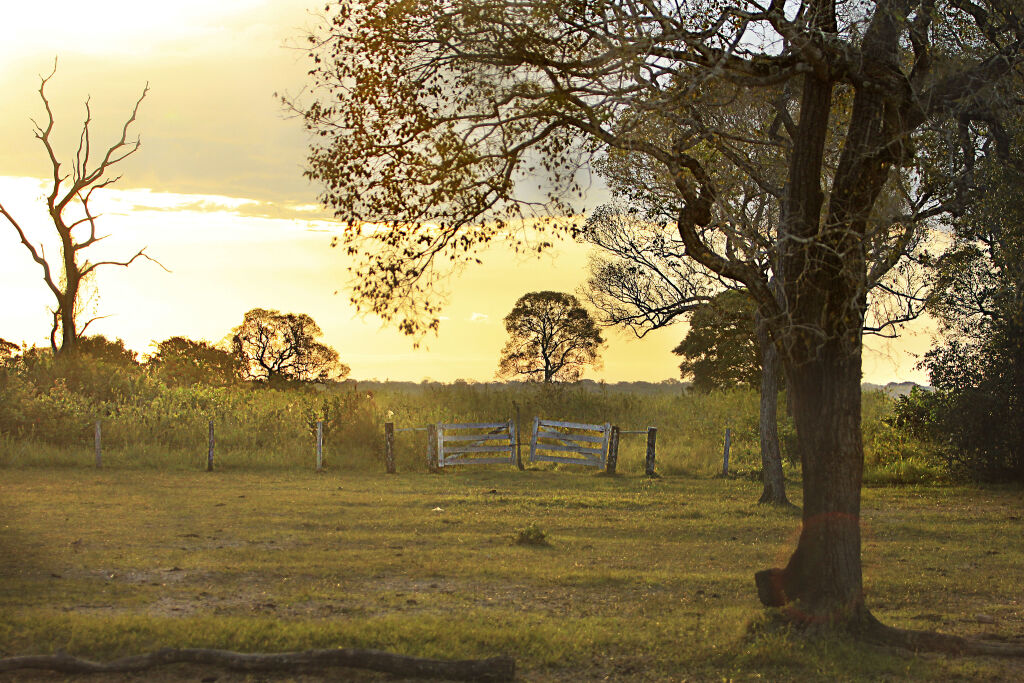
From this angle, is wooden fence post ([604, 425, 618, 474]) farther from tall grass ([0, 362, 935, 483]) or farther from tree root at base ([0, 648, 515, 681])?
tree root at base ([0, 648, 515, 681])

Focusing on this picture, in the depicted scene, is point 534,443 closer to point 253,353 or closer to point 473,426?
point 473,426

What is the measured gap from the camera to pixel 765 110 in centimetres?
1509

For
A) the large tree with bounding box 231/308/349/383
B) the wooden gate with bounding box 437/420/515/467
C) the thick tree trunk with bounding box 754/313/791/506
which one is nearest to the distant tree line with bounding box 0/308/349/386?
the large tree with bounding box 231/308/349/383

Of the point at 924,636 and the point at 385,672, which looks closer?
the point at 385,672

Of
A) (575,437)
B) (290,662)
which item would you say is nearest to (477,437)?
(575,437)

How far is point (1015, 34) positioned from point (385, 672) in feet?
33.7

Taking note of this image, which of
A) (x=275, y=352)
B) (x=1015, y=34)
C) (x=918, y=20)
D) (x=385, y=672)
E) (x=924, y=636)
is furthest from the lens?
(x=275, y=352)

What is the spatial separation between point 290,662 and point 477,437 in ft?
68.0

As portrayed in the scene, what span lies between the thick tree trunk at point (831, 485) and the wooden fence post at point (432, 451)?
1844cm

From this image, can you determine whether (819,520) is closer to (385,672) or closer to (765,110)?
(385,672)

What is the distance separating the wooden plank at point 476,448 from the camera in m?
28.0

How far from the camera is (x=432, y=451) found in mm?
27250

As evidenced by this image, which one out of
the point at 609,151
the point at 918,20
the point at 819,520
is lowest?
the point at 819,520

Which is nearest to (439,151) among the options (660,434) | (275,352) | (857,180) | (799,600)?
(857,180)
